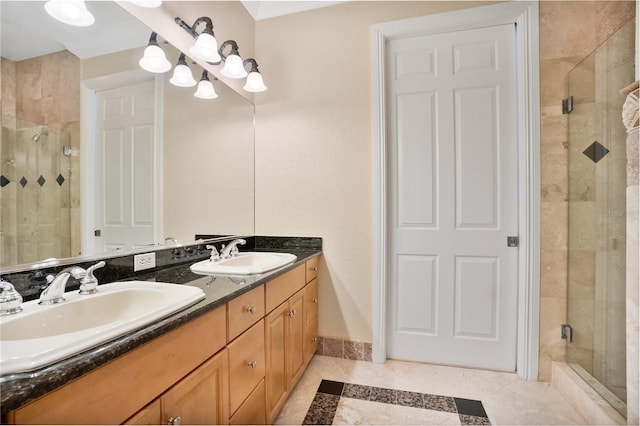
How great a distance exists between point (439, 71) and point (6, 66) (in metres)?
2.17

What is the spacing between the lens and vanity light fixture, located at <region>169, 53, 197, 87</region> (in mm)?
1577

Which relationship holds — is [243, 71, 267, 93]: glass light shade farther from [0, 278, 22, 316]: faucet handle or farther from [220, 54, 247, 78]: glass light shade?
[0, 278, 22, 316]: faucet handle

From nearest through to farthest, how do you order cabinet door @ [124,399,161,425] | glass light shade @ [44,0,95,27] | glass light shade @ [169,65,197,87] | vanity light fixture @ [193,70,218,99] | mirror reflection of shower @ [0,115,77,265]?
cabinet door @ [124,399,161,425]
mirror reflection of shower @ [0,115,77,265]
glass light shade @ [44,0,95,27]
glass light shade @ [169,65,197,87]
vanity light fixture @ [193,70,218,99]

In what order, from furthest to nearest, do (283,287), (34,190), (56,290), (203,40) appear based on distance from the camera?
(203,40), (283,287), (34,190), (56,290)

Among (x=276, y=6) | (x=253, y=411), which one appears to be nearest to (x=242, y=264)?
(x=253, y=411)

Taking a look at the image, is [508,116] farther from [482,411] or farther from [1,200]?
[1,200]

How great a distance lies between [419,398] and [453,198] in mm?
1257

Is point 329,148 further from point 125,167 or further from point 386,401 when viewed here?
point 386,401

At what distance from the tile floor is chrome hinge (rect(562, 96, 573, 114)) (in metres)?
1.68

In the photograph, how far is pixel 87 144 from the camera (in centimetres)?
113

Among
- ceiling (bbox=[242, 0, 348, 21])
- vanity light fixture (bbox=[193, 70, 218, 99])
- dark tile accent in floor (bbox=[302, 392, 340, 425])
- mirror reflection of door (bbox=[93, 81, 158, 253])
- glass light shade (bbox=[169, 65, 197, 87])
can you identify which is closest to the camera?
mirror reflection of door (bbox=[93, 81, 158, 253])

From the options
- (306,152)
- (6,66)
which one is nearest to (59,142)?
(6,66)

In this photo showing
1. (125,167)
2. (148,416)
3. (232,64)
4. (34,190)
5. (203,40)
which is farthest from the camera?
(232,64)

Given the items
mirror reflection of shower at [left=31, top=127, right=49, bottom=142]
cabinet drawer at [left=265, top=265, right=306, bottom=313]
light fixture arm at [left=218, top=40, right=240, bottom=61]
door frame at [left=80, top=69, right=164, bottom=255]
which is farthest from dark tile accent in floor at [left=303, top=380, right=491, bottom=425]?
light fixture arm at [left=218, top=40, right=240, bottom=61]
